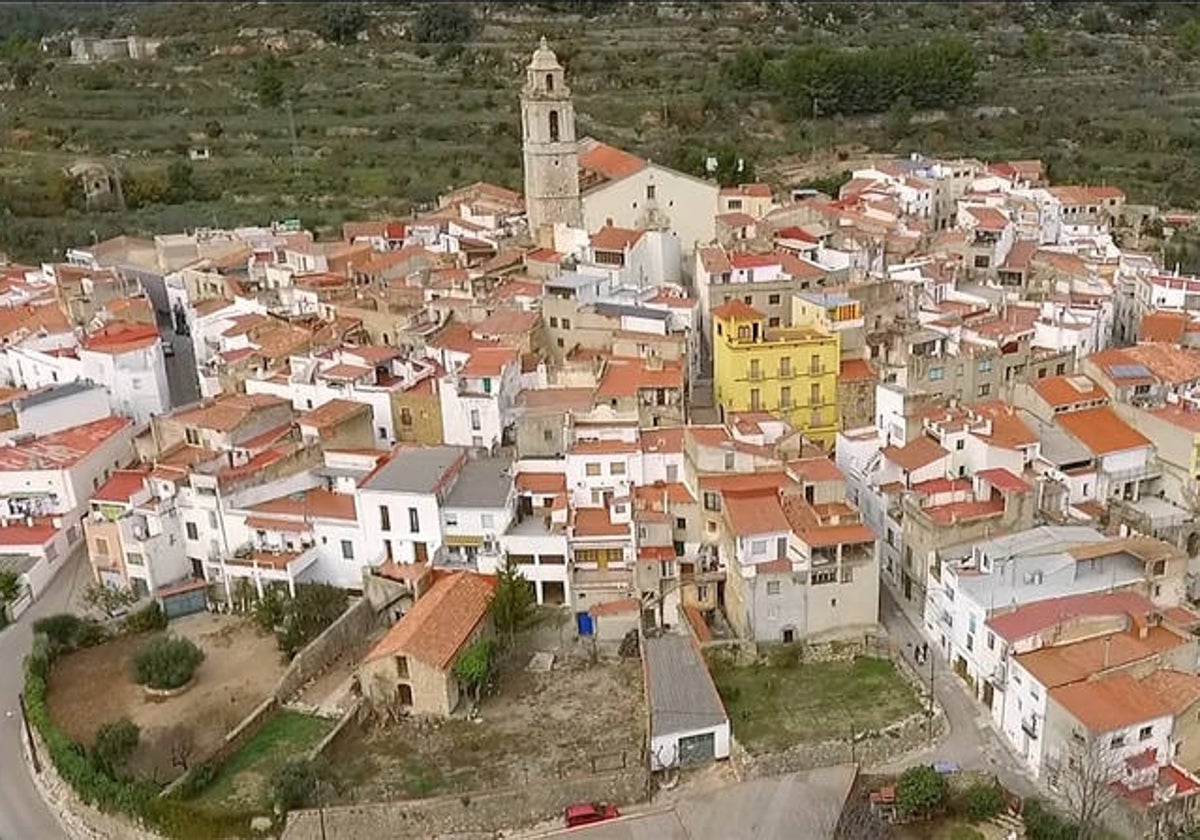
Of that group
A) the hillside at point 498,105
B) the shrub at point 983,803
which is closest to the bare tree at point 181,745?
the shrub at point 983,803

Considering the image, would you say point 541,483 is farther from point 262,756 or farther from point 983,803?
point 983,803

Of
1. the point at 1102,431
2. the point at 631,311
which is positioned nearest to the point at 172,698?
the point at 631,311

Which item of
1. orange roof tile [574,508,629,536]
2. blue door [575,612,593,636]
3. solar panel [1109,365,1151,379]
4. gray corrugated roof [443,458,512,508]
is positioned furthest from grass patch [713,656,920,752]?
solar panel [1109,365,1151,379]

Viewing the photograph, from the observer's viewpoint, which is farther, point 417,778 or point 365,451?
point 365,451

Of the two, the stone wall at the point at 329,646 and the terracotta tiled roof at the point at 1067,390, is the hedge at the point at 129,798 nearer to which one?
the stone wall at the point at 329,646

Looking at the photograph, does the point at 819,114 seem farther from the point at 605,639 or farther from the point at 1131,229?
the point at 605,639

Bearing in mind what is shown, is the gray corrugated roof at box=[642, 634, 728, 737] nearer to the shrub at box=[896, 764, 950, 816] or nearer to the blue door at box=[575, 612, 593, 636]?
the blue door at box=[575, 612, 593, 636]

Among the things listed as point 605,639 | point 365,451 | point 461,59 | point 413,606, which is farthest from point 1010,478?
point 461,59
